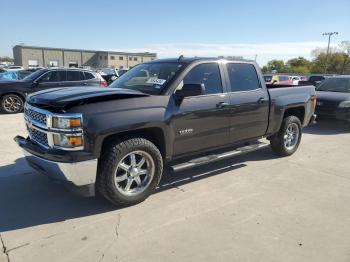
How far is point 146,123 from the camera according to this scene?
395cm

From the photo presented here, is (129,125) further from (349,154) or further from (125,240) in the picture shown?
(349,154)

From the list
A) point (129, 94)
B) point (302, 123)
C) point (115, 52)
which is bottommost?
point (302, 123)

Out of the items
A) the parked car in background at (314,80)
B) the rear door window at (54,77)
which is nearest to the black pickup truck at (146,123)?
the parked car in background at (314,80)

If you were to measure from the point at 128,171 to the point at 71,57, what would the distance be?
9560 centimetres

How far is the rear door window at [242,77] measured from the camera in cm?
518

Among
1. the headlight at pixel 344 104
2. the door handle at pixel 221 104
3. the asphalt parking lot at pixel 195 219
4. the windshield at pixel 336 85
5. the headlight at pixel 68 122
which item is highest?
the windshield at pixel 336 85

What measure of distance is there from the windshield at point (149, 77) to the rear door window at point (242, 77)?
995 mm

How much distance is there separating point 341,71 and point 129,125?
70.8m

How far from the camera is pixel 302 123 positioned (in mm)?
6742

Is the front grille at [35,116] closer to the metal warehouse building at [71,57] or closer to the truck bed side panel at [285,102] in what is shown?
the truck bed side panel at [285,102]

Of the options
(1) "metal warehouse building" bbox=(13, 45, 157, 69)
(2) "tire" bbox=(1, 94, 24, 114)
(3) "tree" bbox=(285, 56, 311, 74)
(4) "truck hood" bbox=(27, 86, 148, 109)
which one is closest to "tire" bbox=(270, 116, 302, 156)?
(4) "truck hood" bbox=(27, 86, 148, 109)

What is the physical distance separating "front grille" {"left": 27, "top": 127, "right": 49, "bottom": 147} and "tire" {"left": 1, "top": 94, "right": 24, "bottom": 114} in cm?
789

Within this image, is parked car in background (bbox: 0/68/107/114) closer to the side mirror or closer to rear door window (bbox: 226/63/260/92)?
rear door window (bbox: 226/63/260/92)

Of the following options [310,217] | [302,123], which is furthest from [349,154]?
[310,217]
